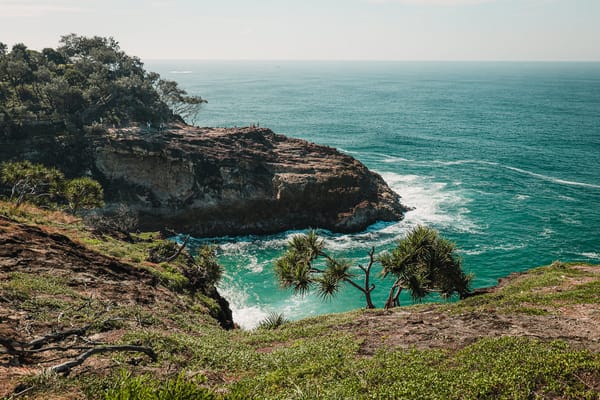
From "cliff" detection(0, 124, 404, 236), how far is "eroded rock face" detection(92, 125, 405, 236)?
0.15 metres

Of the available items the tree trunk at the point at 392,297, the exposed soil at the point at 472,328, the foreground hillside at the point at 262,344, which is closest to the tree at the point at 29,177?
the foreground hillside at the point at 262,344

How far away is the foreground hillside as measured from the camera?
402 inches

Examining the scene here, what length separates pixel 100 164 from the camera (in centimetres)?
5759

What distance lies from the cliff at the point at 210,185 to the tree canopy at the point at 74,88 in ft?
18.9

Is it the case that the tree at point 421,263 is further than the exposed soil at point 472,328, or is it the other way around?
the tree at point 421,263

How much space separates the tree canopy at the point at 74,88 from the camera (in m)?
59.0

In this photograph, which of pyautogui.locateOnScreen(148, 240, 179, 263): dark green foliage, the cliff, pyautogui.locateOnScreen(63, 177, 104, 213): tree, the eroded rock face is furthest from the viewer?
the eroded rock face

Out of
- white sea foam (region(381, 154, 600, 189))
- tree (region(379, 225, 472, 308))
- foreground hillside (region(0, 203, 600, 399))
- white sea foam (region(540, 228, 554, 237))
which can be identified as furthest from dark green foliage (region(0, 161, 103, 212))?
white sea foam (region(381, 154, 600, 189))

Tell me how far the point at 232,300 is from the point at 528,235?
42591 mm

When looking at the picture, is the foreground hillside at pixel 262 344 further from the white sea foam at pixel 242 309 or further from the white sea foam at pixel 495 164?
the white sea foam at pixel 495 164

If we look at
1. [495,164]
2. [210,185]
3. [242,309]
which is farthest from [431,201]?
[242,309]

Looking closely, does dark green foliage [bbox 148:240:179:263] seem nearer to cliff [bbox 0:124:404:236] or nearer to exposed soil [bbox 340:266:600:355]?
exposed soil [bbox 340:266:600:355]

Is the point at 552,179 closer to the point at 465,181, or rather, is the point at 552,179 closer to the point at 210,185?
the point at 465,181

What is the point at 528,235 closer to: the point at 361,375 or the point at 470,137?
the point at 361,375
